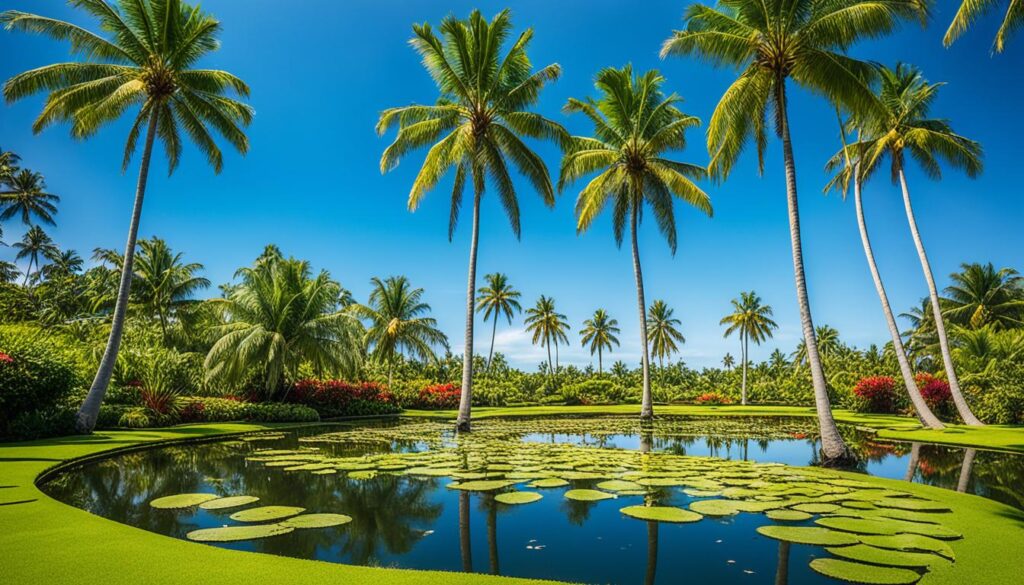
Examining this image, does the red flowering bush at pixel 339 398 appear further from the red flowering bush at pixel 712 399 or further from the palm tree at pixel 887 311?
the red flowering bush at pixel 712 399

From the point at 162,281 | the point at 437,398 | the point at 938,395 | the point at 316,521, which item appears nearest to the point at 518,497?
the point at 316,521

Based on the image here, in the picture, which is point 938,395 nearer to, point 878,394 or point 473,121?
point 878,394

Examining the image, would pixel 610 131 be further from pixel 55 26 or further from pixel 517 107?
pixel 55 26

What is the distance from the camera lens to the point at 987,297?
30.6 m

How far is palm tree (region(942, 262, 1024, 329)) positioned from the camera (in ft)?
100.0

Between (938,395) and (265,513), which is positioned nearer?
(265,513)

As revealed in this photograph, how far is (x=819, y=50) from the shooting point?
11.1 meters

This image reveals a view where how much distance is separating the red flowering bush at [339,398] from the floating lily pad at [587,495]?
64.4 feet

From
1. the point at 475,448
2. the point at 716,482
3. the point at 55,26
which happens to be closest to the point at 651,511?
the point at 716,482

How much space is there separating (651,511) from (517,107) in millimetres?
15082

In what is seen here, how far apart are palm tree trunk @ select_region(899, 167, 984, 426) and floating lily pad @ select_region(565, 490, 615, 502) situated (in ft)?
53.1

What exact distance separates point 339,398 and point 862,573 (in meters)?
23.8

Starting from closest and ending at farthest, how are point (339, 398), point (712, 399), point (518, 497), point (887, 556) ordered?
point (887, 556), point (518, 497), point (339, 398), point (712, 399)

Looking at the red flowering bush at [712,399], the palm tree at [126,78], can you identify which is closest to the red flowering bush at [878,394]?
the red flowering bush at [712,399]
